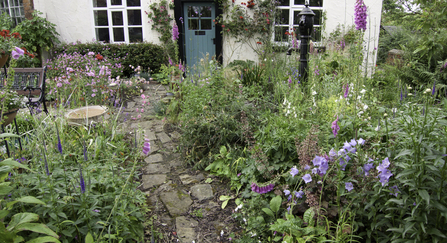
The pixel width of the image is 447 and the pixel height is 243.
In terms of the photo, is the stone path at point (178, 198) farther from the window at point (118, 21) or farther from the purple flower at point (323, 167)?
the window at point (118, 21)

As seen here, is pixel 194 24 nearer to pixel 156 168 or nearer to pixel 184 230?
pixel 156 168

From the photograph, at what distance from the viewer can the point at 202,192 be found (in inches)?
103

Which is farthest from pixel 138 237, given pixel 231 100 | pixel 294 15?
pixel 294 15

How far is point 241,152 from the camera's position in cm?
273

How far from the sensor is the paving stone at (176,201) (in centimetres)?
234

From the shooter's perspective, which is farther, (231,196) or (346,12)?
(346,12)

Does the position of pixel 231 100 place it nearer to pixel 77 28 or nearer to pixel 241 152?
pixel 241 152

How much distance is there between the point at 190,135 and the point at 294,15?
6.52 metres

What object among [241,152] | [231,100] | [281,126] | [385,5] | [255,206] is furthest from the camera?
[385,5]

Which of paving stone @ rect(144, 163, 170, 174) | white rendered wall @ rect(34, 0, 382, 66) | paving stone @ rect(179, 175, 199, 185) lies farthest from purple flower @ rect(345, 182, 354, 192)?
white rendered wall @ rect(34, 0, 382, 66)

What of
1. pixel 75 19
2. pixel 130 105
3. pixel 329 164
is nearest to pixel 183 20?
pixel 75 19

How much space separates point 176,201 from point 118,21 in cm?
747

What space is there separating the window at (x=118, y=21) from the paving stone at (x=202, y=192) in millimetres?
6826

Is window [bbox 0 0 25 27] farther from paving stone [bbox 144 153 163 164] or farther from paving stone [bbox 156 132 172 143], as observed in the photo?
paving stone [bbox 144 153 163 164]
